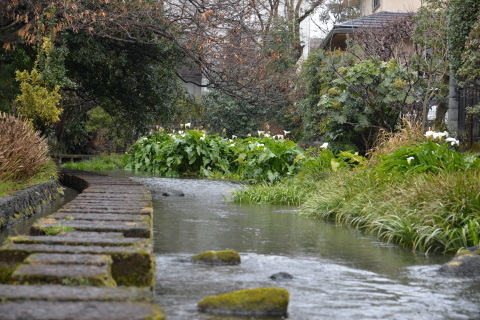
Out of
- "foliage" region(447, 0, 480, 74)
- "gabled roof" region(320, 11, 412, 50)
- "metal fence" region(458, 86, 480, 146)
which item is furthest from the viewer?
"gabled roof" region(320, 11, 412, 50)

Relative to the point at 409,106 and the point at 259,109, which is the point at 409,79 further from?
the point at 259,109

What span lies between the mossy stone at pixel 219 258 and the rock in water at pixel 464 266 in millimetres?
1517

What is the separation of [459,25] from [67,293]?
11673 millimetres

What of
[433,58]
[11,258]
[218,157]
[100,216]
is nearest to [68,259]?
[11,258]

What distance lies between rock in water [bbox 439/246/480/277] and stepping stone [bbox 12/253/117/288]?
2531mm

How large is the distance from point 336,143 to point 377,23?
778 centimetres

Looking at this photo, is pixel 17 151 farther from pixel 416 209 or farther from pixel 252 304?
pixel 252 304

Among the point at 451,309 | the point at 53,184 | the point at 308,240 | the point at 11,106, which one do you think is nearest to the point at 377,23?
the point at 11,106

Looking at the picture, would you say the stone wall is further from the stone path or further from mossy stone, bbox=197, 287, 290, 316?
mossy stone, bbox=197, 287, 290, 316

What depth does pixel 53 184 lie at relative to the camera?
9953 mm

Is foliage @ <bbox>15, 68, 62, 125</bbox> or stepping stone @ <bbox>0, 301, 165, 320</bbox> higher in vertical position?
foliage @ <bbox>15, 68, 62, 125</bbox>

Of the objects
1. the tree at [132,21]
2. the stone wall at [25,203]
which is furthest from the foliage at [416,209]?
the tree at [132,21]

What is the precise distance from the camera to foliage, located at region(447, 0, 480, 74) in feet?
40.5

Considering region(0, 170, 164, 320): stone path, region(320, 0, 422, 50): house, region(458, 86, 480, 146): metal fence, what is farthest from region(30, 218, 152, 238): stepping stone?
region(320, 0, 422, 50): house
